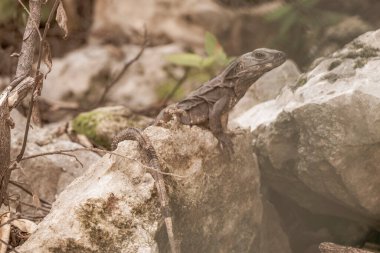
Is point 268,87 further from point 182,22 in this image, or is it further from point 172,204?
point 182,22

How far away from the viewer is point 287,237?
6012 millimetres

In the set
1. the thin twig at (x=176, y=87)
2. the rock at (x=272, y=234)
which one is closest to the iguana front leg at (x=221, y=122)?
the rock at (x=272, y=234)

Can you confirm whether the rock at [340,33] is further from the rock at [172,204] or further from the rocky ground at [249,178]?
the rock at [172,204]

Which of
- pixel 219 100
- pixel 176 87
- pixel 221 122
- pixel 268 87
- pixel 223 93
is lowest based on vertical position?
pixel 221 122

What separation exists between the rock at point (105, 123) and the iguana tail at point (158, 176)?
271cm

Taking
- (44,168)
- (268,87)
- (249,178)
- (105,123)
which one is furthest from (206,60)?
(249,178)

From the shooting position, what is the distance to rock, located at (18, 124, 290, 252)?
13.2 ft

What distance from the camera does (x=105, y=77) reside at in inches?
449

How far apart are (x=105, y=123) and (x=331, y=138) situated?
331 cm

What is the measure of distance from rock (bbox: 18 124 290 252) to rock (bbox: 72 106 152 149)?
2.37 metres

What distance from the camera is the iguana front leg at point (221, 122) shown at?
16.9 feet

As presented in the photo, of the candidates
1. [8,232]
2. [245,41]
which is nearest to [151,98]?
[245,41]

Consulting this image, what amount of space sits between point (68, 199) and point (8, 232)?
0.47 metres

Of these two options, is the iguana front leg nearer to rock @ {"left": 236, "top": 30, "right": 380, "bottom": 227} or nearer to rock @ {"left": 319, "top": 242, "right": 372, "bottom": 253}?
rock @ {"left": 236, "top": 30, "right": 380, "bottom": 227}
